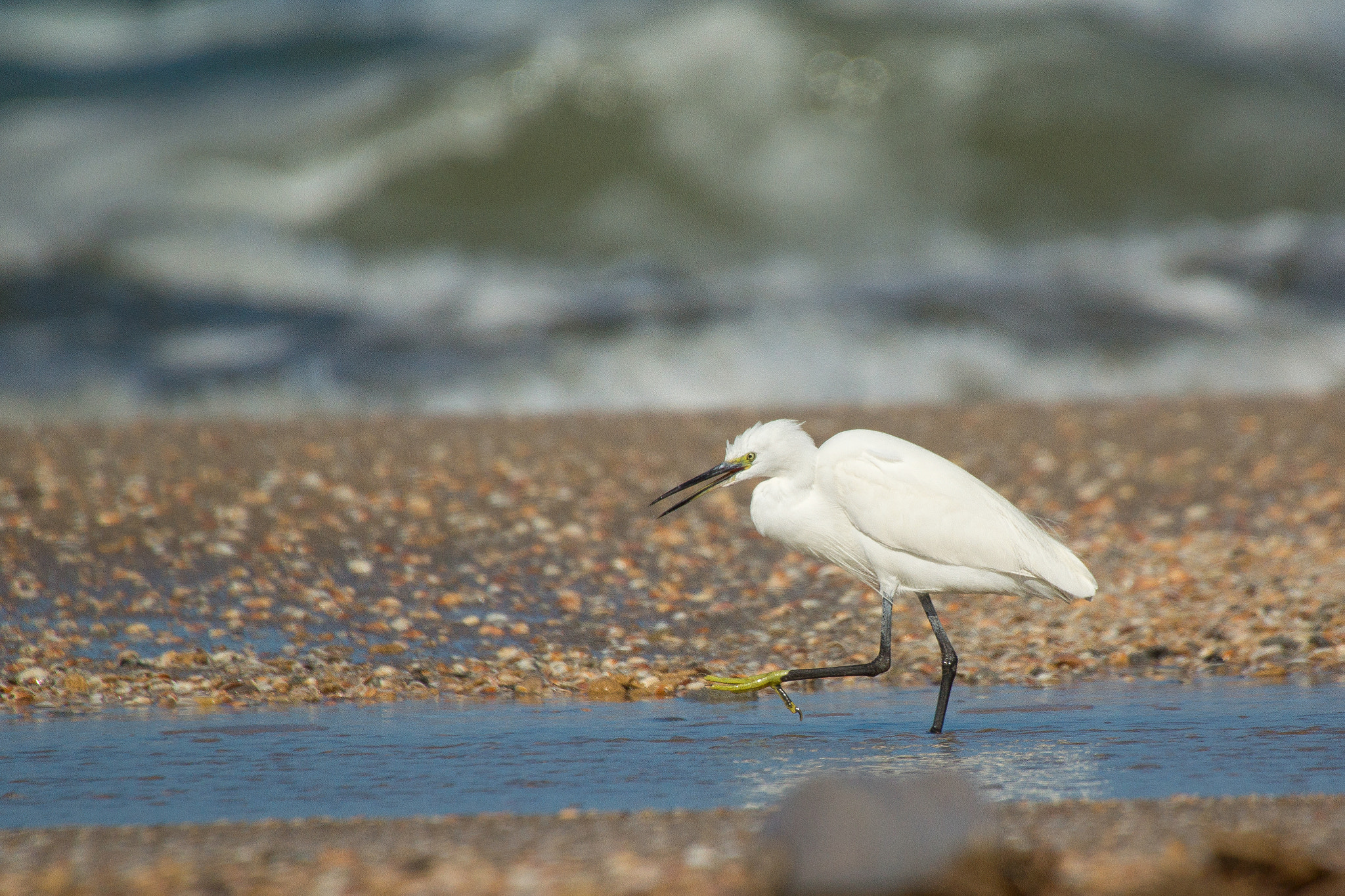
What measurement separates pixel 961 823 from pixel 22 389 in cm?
1590

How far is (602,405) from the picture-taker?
627 inches

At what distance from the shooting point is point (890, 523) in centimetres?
554

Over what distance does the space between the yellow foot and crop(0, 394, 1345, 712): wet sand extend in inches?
13.8

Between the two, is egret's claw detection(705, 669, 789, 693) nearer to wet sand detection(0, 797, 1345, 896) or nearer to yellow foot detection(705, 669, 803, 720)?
yellow foot detection(705, 669, 803, 720)

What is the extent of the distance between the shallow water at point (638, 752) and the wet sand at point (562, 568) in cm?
44

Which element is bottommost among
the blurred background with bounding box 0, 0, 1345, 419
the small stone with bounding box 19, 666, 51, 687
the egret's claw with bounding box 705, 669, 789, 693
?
the small stone with bounding box 19, 666, 51, 687

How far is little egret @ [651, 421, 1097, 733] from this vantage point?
18.1 ft

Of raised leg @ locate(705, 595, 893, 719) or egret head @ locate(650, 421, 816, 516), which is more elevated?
egret head @ locate(650, 421, 816, 516)

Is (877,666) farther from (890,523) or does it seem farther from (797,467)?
(797,467)

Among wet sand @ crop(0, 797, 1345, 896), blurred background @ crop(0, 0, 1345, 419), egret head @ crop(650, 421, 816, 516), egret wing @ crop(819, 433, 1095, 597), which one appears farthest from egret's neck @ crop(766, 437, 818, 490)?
blurred background @ crop(0, 0, 1345, 419)

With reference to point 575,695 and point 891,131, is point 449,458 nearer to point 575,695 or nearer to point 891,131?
point 575,695

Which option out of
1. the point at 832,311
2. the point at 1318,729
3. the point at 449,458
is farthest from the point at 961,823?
the point at 832,311

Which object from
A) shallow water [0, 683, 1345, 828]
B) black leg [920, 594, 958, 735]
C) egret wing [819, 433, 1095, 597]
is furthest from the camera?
egret wing [819, 433, 1095, 597]

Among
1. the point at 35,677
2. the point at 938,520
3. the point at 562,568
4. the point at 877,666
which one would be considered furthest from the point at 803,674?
the point at 35,677
